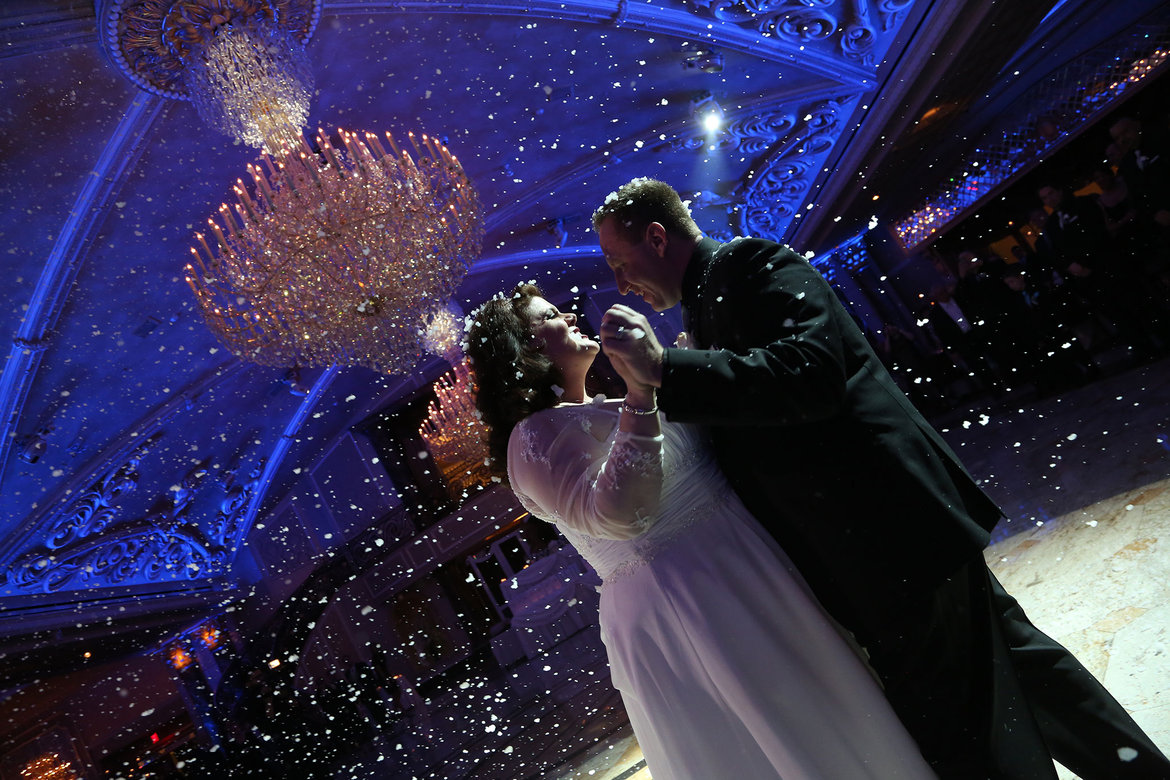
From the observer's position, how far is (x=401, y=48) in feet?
13.9

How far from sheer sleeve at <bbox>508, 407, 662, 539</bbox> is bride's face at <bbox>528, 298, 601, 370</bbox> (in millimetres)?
159

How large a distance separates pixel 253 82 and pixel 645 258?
2928mm

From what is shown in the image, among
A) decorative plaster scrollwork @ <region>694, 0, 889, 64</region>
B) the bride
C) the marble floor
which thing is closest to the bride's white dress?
the bride

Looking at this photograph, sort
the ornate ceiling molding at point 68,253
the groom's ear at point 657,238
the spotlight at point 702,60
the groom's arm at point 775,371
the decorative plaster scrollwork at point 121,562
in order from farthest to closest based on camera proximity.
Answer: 1. the decorative plaster scrollwork at point 121,562
2. the spotlight at point 702,60
3. the ornate ceiling molding at point 68,253
4. the groom's ear at point 657,238
5. the groom's arm at point 775,371

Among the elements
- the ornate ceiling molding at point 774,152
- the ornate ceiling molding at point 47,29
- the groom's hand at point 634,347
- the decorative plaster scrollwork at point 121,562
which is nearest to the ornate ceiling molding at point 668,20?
the ornate ceiling molding at point 774,152

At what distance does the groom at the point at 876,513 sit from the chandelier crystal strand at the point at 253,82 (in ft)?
10.3

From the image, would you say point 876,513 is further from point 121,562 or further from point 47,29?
point 121,562

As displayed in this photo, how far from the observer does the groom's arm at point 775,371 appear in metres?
1.20

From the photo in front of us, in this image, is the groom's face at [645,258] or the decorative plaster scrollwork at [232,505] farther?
the decorative plaster scrollwork at [232,505]

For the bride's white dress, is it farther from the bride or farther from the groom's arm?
the groom's arm

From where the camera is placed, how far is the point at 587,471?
148 cm

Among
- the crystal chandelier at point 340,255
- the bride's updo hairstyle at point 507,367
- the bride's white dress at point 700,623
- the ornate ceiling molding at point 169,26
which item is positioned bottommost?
the bride's white dress at point 700,623

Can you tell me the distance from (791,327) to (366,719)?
27.3ft

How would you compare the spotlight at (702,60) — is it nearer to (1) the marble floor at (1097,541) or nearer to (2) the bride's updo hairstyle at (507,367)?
(1) the marble floor at (1097,541)
